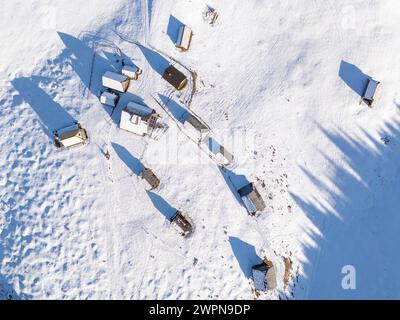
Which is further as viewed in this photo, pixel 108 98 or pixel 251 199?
pixel 251 199

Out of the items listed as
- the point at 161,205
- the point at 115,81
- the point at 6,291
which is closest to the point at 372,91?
the point at 161,205

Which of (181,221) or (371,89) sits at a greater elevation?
(371,89)

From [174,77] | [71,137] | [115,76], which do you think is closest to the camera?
[71,137]

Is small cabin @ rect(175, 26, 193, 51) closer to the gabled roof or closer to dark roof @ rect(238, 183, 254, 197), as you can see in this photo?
the gabled roof

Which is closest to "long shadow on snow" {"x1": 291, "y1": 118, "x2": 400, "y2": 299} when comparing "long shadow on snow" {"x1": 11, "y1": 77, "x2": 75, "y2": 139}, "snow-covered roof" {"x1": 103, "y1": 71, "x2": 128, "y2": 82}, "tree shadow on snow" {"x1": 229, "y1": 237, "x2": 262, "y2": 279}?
"tree shadow on snow" {"x1": 229, "y1": 237, "x2": 262, "y2": 279}

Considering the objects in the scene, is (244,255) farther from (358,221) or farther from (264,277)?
(358,221)
